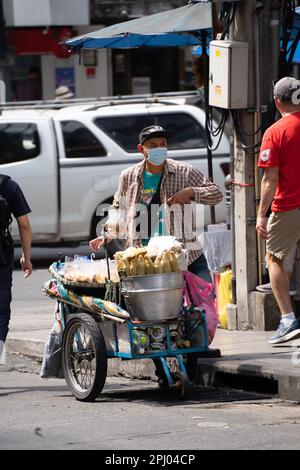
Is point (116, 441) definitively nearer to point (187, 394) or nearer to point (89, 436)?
point (89, 436)

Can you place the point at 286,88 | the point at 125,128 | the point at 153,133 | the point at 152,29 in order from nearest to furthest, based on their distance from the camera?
the point at 153,133 → the point at 286,88 → the point at 152,29 → the point at 125,128

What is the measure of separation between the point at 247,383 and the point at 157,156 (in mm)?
1728

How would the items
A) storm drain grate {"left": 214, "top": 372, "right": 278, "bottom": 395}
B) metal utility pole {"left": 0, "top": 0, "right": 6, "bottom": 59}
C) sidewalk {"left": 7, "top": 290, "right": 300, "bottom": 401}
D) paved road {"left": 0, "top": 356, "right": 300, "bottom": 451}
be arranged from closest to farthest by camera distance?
paved road {"left": 0, "top": 356, "right": 300, "bottom": 451} → sidewalk {"left": 7, "top": 290, "right": 300, "bottom": 401} → storm drain grate {"left": 214, "top": 372, "right": 278, "bottom": 395} → metal utility pole {"left": 0, "top": 0, "right": 6, "bottom": 59}

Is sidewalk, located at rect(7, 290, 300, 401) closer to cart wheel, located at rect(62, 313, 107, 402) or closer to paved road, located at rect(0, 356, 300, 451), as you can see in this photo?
paved road, located at rect(0, 356, 300, 451)

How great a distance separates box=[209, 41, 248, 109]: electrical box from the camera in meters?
10.4

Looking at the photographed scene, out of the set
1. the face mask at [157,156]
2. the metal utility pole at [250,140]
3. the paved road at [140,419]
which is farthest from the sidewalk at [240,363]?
the face mask at [157,156]

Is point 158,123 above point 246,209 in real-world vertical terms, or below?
below

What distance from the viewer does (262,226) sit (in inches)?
390

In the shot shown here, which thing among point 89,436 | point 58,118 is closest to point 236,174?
point 89,436

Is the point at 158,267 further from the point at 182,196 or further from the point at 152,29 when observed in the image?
the point at 152,29

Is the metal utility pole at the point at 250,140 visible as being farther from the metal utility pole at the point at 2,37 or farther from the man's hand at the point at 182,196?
the metal utility pole at the point at 2,37

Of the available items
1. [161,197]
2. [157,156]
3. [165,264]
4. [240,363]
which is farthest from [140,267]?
[240,363]

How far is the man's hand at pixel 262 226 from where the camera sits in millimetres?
9883

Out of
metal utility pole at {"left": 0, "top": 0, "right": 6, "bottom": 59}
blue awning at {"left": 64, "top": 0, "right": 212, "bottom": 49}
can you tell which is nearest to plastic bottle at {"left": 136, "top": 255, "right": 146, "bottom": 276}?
blue awning at {"left": 64, "top": 0, "right": 212, "bottom": 49}
